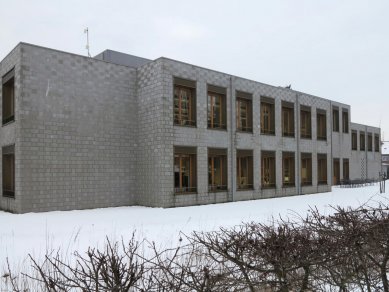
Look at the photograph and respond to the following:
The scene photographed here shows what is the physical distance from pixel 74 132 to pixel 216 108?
28.8 feet

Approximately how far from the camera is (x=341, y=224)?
367 centimetres

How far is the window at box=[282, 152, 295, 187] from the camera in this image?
2556 centimetres

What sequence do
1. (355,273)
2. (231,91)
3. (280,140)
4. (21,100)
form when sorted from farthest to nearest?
(280,140) < (231,91) < (21,100) < (355,273)

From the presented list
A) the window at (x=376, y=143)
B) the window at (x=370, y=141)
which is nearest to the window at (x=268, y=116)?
the window at (x=370, y=141)

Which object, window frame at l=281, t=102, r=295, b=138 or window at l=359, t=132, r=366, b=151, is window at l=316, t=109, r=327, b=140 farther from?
window at l=359, t=132, r=366, b=151

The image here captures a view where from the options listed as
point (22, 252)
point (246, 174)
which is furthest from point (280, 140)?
point (22, 252)

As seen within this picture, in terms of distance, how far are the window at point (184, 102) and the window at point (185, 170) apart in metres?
1.61

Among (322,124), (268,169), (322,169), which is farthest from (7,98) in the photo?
(322,169)

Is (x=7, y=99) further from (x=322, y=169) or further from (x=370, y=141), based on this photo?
(x=370, y=141)

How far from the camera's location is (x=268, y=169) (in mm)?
24625

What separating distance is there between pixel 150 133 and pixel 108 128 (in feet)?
7.52

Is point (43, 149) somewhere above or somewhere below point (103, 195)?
above

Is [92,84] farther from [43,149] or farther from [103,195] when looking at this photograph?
[103,195]

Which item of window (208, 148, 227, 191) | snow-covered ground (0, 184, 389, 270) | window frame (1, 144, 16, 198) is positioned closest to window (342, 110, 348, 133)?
window (208, 148, 227, 191)
